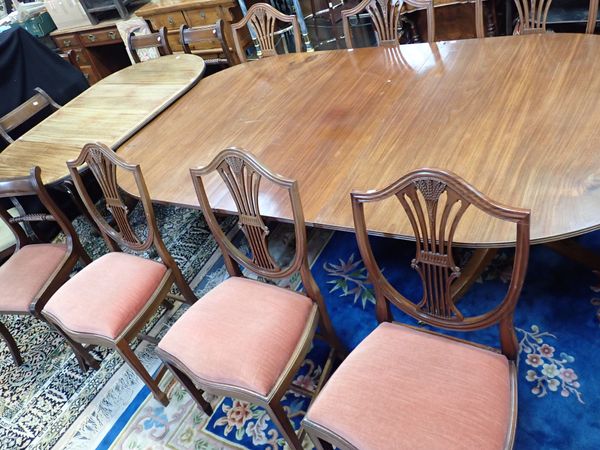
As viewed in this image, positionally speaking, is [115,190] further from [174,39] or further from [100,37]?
[100,37]

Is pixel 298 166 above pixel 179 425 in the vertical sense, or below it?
above

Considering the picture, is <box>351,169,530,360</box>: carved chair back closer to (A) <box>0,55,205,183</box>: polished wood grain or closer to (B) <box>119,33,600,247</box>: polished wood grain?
(B) <box>119,33,600,247</box>: polished wood grain

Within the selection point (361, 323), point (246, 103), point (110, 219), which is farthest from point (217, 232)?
point (110, 219)

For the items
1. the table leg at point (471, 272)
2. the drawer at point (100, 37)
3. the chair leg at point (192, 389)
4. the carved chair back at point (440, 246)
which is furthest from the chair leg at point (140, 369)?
the drawer at point (100, 37)

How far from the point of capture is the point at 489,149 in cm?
136

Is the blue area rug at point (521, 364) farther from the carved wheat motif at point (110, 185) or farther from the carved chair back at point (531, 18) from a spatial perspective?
the carved chair back at point (531, 18)

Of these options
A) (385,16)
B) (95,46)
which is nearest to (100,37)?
(95,46)

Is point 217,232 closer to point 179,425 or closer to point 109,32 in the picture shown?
point 179,425

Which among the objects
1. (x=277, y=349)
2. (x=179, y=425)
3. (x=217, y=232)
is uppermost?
(x=217, y=232)

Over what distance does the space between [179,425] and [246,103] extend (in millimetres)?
1439

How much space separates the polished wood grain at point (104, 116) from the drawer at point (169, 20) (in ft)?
3.98

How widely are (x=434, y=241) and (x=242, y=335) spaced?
0.65 meters

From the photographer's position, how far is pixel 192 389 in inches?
62.7

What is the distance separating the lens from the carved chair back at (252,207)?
1272mm
